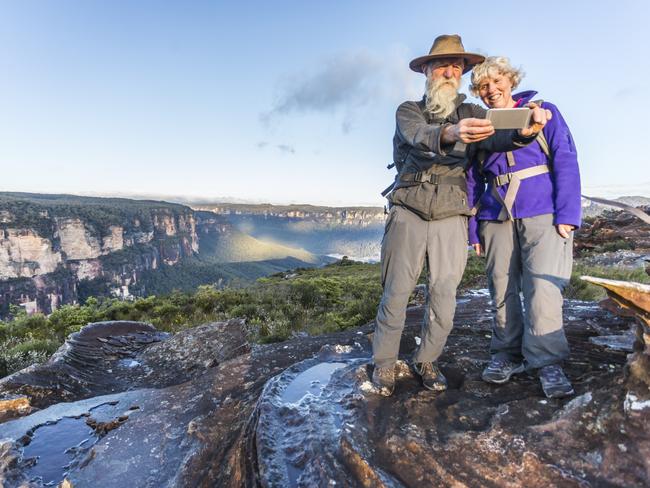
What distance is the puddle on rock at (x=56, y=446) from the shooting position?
2.94m

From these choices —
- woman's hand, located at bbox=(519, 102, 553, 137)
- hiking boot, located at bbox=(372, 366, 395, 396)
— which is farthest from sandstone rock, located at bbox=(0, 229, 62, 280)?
woman's hand, located at bbox=(519, 102, 553, 137)

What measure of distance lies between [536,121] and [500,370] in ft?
6.49

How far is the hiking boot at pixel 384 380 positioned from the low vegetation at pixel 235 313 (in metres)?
4.33

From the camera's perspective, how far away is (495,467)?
2049 mm

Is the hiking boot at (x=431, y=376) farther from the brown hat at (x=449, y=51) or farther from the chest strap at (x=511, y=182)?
the brown hat at (x=449, y=51)

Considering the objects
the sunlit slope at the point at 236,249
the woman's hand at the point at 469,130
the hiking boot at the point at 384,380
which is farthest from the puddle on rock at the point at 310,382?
the sunlit slope at the point at 236,249

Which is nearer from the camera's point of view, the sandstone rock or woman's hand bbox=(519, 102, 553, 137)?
woman's hand bbox=(519, 102, 553, 137)

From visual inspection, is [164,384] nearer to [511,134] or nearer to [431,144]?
[431,144]

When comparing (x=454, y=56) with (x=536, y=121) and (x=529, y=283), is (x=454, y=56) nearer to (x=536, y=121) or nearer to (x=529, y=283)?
(x=536, y=121)

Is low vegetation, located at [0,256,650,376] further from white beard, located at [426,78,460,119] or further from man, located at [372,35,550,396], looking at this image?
white beard, located at [426,78,460,119]

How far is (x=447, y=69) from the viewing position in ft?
9.81

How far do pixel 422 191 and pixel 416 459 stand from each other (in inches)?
73.4

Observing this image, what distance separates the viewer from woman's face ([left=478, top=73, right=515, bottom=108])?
291cm

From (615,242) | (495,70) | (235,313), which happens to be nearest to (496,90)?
(495,70)
